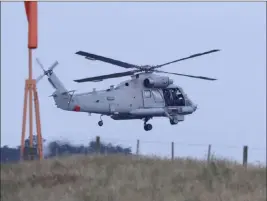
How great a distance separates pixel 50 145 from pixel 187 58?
699 inches

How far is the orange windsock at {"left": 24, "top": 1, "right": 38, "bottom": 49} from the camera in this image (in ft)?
79.1

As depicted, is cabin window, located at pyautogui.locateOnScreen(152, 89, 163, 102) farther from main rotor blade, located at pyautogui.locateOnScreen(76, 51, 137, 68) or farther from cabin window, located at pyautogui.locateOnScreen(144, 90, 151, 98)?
main rotor blade, located at pyautogui.locateOnScreen(76, 51, 137, 68)

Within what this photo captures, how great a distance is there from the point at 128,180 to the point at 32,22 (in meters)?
10.8

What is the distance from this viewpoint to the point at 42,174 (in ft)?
119

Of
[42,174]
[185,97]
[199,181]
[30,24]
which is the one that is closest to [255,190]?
[199,181]

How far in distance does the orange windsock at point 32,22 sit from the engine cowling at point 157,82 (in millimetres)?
4077

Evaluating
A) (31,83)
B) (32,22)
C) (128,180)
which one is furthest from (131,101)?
(128,180)

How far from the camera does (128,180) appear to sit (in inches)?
1352

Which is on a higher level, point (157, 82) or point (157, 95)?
point (157, 82)

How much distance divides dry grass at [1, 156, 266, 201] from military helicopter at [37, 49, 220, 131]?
3.04m

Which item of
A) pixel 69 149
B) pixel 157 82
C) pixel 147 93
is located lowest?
pixel 69 149

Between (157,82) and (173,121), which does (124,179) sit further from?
(173,121)

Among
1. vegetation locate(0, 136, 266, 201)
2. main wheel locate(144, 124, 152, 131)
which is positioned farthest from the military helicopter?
vegetation locate(0, 136, 266, 201)

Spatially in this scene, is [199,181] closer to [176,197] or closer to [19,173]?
[176,197]
